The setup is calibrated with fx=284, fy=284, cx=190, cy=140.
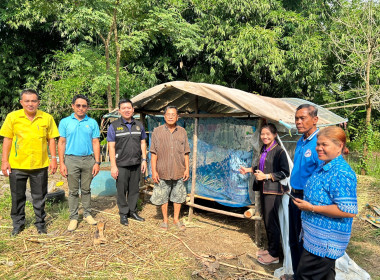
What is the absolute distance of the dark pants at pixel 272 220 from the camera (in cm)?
345

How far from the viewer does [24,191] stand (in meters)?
3.86

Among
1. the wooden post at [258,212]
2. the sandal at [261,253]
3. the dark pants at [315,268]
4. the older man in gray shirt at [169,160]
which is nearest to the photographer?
the dark pants at [315,268]

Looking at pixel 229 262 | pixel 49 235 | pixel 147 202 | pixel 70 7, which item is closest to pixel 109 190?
pixel 147 202

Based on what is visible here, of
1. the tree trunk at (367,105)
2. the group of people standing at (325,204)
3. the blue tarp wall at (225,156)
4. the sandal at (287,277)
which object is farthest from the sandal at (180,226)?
the tree trunk at (367,105)

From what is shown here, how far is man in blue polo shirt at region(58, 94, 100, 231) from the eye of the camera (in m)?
4.06

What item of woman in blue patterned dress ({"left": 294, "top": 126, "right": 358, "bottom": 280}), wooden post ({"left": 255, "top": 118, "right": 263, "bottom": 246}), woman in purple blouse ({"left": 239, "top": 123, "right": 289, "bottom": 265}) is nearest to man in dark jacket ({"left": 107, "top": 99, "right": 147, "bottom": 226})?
wooden post ({"left": 255, "top": 118, "right": 263, "bottom": 246})

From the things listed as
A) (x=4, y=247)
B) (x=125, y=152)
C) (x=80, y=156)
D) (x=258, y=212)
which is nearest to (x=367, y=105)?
(x=258, y=212)

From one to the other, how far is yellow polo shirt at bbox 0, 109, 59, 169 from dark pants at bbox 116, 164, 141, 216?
3.71ft

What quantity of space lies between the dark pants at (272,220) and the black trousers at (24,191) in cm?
301

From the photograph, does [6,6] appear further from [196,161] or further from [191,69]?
[196,161]

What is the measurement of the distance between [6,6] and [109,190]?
8.99 metres

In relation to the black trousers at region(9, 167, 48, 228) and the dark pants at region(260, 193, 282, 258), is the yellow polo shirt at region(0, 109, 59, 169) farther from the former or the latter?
the dark pants at region(260, 193, 282, 258)

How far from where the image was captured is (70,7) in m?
6.89

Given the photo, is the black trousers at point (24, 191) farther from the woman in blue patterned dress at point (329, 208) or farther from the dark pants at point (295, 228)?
the woman in blue patterned dress at point (329, 208)
